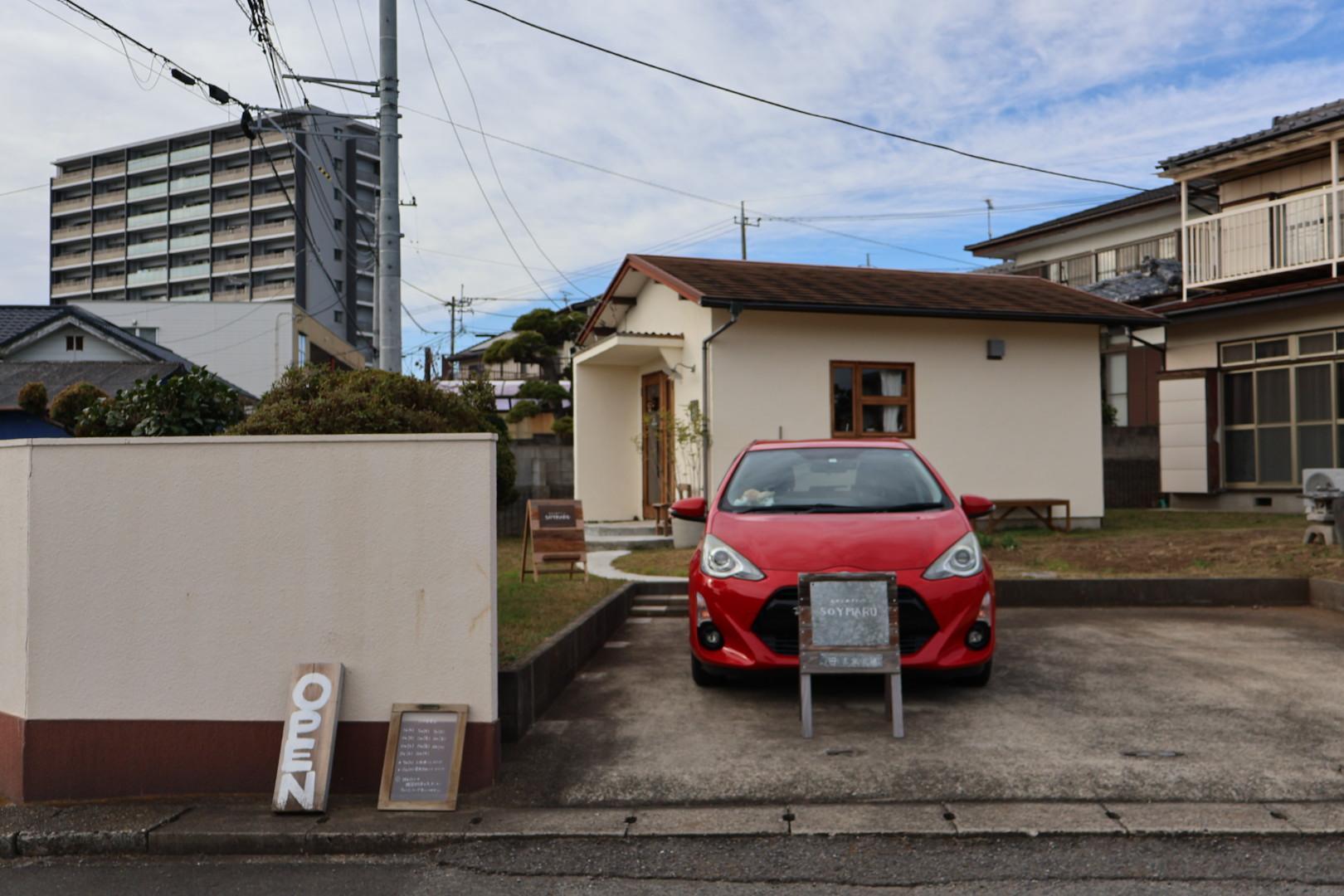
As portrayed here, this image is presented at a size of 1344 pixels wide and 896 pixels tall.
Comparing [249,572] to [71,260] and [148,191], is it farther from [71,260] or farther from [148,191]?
[71,260]

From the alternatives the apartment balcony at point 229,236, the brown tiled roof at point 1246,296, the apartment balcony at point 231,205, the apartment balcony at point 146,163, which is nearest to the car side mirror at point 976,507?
the brown tiled roof at point 1246,296

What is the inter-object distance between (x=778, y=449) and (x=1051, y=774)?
3050mm

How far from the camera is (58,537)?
4.35 meters

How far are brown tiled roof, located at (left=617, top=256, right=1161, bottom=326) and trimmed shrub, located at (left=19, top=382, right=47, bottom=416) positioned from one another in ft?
32.9

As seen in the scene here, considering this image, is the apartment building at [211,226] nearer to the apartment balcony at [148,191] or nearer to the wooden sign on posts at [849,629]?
the apartment balcony at [148,191]

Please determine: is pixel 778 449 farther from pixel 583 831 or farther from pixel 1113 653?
pixel 583 831

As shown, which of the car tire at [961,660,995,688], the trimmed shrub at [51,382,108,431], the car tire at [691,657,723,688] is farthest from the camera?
the trimmed shrub at [51,382,108,431]

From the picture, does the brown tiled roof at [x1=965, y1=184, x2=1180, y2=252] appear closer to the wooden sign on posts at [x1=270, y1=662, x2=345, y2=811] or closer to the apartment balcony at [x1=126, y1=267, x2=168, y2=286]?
the wooden sign on posts at [x1=270, y1=662, x2=345, y2=811]

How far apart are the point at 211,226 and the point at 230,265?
3.13 meters

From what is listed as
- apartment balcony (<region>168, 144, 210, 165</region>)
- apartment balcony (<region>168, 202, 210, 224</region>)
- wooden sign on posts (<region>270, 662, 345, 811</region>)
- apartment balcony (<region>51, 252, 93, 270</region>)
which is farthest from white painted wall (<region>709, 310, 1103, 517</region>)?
apartment balcony (<region>51, 252, 93, 270</region>)

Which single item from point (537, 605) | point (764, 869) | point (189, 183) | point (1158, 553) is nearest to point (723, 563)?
point (764, 869)

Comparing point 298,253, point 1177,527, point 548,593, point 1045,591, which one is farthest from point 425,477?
point 298,253

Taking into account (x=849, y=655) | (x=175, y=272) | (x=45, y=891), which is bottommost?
(x=45, y=891)

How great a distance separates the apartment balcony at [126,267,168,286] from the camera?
212ft
